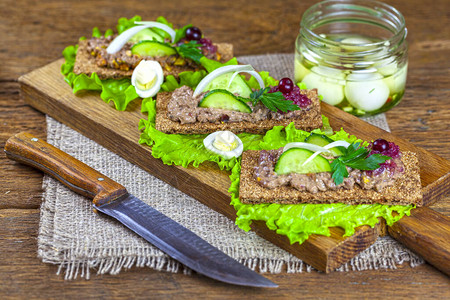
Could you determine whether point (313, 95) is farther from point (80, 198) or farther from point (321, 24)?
point (80, 198)

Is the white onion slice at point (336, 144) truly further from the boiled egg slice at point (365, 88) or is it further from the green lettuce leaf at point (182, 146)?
the boiled egg slice at point (365, 88)

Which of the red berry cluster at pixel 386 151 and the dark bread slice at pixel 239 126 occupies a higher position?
the red berry cluster at pixel 386 151

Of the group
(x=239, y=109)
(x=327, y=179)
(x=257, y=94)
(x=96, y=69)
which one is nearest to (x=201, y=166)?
(x=239, y=109)

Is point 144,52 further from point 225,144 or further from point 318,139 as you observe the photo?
point 318,139

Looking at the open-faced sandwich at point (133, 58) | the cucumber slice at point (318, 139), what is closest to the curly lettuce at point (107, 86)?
the open-faced sandwich at point (133, 58)

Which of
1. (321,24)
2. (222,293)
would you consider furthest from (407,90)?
(222,293)

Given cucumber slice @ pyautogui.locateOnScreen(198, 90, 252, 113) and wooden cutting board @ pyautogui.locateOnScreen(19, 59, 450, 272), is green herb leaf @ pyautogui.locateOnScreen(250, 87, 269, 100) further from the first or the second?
wooden cutting board @ pyautogui.locateOnScreen(19, 59, 450, 272)

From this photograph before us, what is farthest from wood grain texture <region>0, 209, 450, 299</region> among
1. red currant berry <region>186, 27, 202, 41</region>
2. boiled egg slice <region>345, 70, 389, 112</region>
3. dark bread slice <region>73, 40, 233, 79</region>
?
red currant berry <region>186, 27, 202, 41</region>
